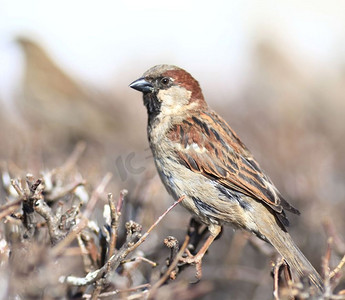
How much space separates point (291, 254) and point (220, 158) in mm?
679

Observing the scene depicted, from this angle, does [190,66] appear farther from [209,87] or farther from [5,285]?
[5,285]

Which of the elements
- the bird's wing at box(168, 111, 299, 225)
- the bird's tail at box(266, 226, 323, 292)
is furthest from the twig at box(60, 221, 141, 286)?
the bird's wing at box(168, 111, 299, 225)

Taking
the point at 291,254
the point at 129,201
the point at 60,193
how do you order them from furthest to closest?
the point at 129,201, the point at 291,254, the point at 60,193

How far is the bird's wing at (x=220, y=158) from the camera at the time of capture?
3.17m

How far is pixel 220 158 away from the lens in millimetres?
3256

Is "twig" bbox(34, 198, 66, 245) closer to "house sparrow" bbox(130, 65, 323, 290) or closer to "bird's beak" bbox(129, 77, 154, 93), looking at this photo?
"house sparrow" bbox(130, 65, 323, 290)

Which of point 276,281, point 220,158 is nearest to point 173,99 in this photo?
point 220,158

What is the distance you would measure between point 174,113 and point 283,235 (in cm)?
101

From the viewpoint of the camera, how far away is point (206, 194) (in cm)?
316

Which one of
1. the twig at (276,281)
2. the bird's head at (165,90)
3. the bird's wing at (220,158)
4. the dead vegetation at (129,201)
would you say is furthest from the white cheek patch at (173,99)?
the twig at (276,281)

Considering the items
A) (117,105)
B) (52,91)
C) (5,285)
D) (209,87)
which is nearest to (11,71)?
(52,91)

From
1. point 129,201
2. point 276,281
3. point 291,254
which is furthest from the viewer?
point 129,201

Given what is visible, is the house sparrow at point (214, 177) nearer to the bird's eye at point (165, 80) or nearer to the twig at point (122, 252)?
the bird's eye at point (165, 80)

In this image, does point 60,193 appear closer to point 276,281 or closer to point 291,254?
point 276,281
